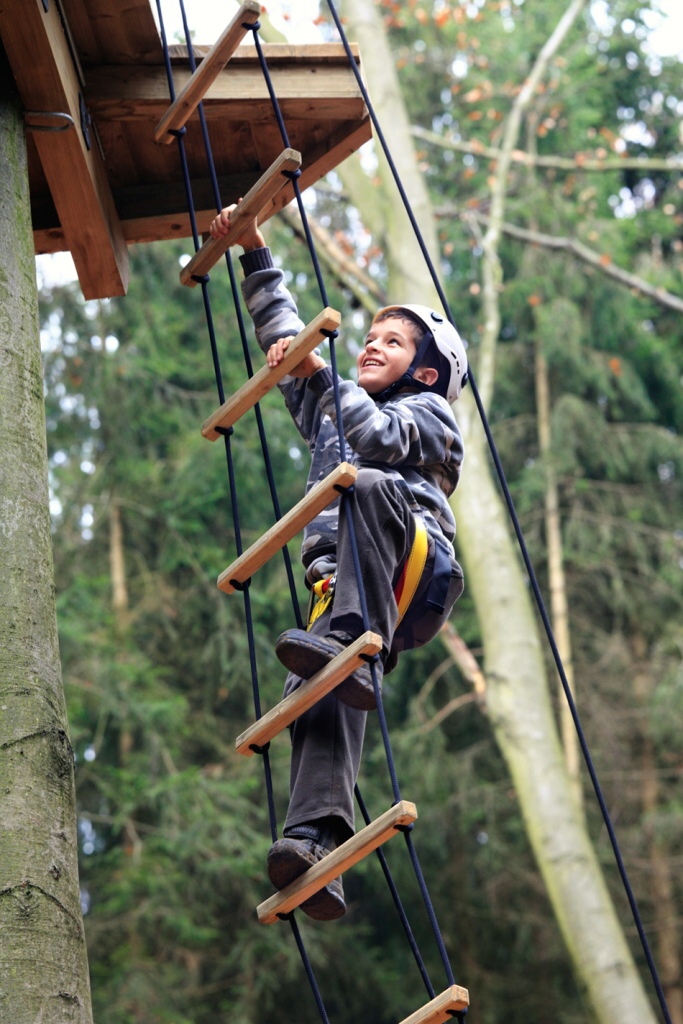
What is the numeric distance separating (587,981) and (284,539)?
Result: 16.9 ft

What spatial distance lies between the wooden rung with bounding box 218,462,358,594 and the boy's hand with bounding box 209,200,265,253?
818 millimetres

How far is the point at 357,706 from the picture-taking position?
2.69m

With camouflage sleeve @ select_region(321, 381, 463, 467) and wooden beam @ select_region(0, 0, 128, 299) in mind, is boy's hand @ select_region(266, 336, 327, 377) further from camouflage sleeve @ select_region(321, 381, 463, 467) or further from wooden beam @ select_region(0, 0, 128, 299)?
wooden beam @ select_region(0, 0, 128, 299)

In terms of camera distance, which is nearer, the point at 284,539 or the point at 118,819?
the point at 284,539

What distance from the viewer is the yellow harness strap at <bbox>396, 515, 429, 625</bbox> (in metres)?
2.94

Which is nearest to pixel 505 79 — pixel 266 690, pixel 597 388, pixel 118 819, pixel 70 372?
pixel 597 388

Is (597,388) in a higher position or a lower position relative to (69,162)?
higher

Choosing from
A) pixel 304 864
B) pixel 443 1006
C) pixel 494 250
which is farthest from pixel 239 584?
pixel 494 250

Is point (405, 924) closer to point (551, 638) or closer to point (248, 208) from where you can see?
point (551, 638)

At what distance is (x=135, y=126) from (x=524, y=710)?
5047 millimetres

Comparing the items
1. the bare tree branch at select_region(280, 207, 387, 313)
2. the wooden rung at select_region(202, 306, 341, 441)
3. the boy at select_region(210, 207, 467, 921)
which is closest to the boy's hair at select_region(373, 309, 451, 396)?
the boy at select_region(210, 207, 467, 921)

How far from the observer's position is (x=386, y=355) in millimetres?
3334

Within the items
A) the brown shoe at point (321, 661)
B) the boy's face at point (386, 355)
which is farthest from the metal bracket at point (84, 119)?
the brown shoe at point (321, 661)

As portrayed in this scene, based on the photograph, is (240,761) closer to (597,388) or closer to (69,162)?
(597,388)
